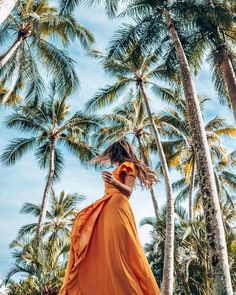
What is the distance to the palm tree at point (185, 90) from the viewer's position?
7828mm

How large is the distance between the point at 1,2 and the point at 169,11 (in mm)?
7961

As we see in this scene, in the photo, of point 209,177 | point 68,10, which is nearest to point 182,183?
point 68,10

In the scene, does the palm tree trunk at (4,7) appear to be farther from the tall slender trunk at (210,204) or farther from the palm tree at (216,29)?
the palm tree at (216,29)

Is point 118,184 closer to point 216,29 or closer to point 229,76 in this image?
point 229,76

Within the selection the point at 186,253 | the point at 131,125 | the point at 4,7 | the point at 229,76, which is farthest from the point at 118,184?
the point at 131,125

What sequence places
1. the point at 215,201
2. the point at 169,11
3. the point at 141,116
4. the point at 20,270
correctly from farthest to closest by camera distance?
the point at 141,116
the point at 20,270
the point at 169,11
the point at 215,201

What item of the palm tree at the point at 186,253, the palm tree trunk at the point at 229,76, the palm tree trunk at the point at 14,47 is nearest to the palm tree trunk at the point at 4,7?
the palm tree trunk at the point at 229,76

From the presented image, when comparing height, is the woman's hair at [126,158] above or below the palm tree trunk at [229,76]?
below

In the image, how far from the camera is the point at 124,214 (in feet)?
10.2

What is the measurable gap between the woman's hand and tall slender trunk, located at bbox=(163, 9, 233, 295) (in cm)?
527

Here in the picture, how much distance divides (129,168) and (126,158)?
0.17 meters

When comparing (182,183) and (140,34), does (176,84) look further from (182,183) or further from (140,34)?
(182,183)

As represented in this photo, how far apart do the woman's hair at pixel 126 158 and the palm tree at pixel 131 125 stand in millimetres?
17210

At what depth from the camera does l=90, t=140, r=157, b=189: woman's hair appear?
3500mm
